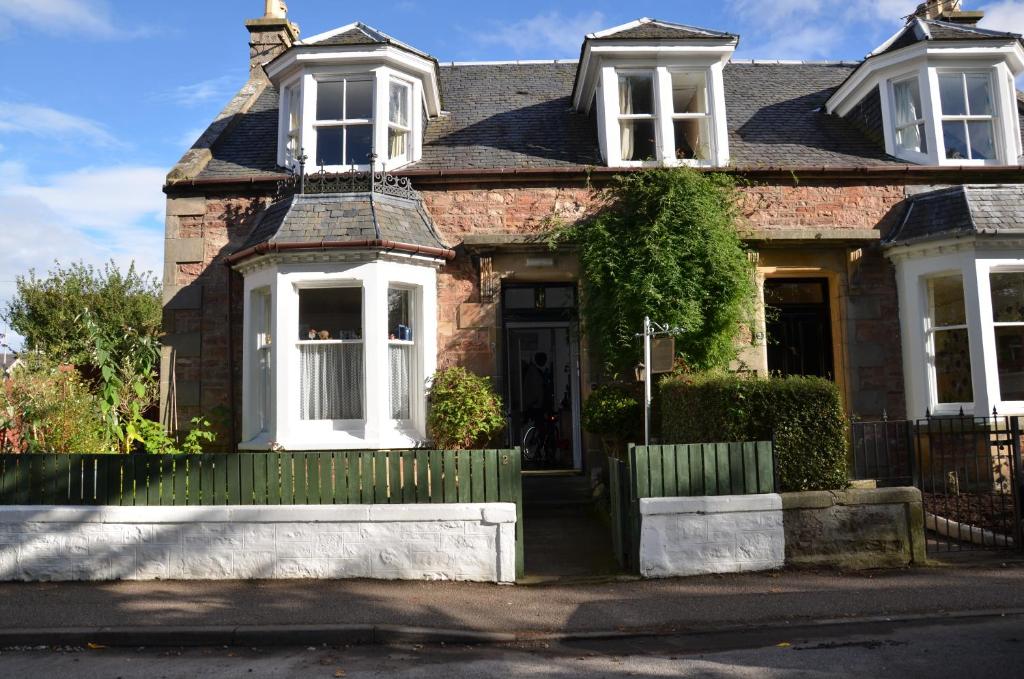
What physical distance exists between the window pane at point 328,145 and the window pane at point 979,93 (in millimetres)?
9881

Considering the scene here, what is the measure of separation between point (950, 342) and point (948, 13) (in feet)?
26.6

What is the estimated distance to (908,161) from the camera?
1188 cm

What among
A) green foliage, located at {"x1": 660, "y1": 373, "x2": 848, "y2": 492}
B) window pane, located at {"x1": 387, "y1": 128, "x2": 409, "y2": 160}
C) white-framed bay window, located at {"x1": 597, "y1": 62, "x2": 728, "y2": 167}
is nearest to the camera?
green foliage, located at {"x1": 660, "y1": 373, "x2": 848, "y2": 492}

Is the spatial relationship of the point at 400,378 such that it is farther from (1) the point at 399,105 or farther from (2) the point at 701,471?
(1) the point at 399,105

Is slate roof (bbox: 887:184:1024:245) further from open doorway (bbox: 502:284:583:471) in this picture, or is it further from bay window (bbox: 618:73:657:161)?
open doorway (bbox: 502:284:583:471)

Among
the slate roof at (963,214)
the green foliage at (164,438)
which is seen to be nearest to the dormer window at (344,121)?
the green foliage at (164,438)

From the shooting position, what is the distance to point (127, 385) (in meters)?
11.2

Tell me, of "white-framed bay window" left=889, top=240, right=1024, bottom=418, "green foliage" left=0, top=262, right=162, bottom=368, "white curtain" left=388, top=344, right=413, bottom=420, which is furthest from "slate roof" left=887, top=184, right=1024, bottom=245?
"green foliage" left=0, top=262, right=162, bottom=368

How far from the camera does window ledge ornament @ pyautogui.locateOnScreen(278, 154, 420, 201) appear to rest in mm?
10664

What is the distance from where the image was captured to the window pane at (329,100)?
11953 mm

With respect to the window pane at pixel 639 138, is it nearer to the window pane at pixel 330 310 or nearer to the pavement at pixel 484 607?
the window pane at pixel 330 310

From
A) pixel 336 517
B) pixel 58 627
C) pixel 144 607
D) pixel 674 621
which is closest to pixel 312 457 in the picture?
pixel 336 517

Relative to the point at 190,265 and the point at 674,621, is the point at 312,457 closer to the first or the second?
the point at 674,621

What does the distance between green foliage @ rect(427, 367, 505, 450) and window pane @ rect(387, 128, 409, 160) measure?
12.7 feet
